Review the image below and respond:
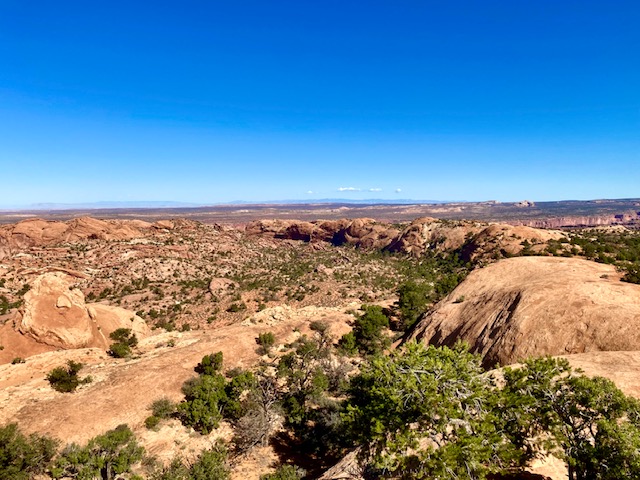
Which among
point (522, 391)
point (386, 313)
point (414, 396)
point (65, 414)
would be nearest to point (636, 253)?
point (386, 313)

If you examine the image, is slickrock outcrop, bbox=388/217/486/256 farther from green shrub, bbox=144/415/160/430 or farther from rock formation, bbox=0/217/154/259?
green shrub, bbox=144/415/160/430

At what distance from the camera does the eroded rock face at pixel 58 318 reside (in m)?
28.6

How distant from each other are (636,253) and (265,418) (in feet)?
186

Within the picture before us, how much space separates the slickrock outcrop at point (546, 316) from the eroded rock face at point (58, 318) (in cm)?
3092

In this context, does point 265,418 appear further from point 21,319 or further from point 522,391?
point 21,319

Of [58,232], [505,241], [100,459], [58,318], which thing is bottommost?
[100,459]

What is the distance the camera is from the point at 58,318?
2959 centimetres

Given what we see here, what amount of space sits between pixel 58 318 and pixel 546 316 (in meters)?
40.2

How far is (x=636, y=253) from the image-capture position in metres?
45.9

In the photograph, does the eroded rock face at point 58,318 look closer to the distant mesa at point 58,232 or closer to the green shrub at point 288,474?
the green shrub at point 288,474

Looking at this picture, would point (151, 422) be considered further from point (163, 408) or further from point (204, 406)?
point (204, 406)

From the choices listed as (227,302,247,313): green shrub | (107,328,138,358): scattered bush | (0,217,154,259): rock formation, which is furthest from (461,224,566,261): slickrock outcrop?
(0,217,154,259): rock formation

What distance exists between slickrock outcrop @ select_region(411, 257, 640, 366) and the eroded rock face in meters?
30.9

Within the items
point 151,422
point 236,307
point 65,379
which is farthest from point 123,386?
point 236,307
